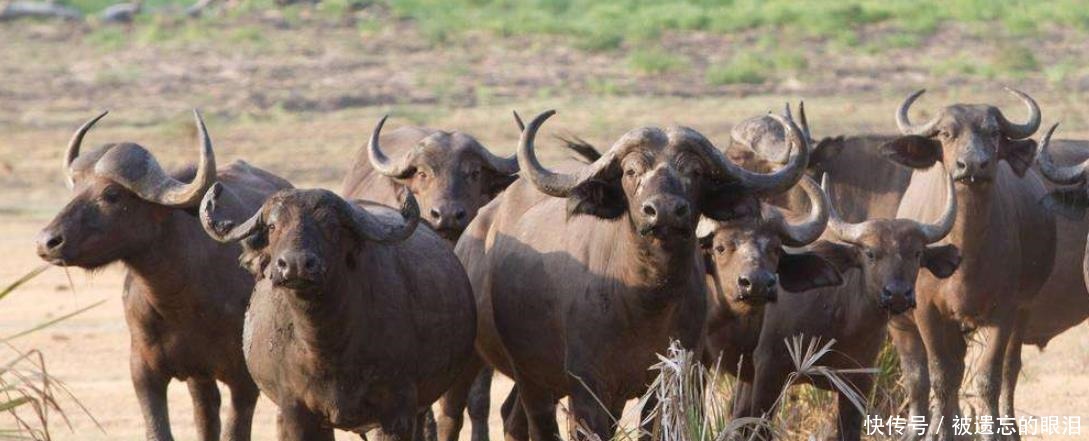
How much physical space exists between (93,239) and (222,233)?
1.29 meters

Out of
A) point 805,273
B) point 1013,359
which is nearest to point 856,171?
point 1013,359

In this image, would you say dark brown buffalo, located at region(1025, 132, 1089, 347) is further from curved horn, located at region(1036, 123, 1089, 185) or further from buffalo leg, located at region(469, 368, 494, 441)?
buffalo leg, located at region(469, 368, 494, 441)

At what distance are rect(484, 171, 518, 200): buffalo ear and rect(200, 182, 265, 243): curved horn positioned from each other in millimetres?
3744

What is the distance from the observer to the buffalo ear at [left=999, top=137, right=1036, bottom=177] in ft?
43.2

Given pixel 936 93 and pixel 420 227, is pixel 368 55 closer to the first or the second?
pixel 936 93

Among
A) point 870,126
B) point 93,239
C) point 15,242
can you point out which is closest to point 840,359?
point 93,239

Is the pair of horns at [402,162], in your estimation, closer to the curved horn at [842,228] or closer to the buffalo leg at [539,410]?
the curved horn at [842,228]

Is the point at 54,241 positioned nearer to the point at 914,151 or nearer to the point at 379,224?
the point at 379,224

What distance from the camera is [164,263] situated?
1152cm

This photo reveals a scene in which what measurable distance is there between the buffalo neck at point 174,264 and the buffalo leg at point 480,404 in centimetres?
224

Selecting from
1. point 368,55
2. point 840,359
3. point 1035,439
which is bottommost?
point 368,55

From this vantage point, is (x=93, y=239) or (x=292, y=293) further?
(x=93, y=239)

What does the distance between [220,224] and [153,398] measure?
6.05 feet

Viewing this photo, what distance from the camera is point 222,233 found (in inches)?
402
